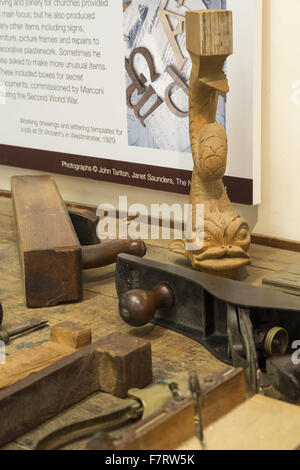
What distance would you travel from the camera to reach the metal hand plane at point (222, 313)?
1.15 meters

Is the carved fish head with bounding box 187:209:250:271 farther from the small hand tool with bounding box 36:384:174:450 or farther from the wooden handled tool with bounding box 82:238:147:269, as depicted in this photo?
the small hand tool with bounding box 36:384:174:450

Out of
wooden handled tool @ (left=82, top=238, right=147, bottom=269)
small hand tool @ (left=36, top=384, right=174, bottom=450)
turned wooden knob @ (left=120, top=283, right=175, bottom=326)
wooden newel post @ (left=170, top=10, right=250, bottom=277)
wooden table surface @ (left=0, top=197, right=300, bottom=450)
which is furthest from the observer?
wooden handled tool @ (left=82, top=238, right=147, bottom=269)

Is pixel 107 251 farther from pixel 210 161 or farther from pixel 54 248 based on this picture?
pixel 210 161

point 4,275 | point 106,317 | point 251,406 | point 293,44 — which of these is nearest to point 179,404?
point 251,406

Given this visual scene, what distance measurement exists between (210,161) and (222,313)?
39cm

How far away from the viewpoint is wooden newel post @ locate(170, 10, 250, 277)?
1.48 meters

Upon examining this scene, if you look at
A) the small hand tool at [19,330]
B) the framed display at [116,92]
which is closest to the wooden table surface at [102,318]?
the small hand tool at [19,330]

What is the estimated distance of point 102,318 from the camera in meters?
1.47

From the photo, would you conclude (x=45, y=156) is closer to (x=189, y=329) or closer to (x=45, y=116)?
(x=45, y=116)

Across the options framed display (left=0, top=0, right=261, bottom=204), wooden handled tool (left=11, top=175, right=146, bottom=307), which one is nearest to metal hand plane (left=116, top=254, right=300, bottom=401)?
wooden handled tool (left=11, top=175, right=146, bottom=307)

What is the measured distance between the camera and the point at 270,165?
182cm

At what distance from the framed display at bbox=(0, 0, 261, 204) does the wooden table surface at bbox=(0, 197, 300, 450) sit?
0.69ft

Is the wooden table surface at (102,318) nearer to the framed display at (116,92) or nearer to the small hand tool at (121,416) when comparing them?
the small hand tool at (121,416)
